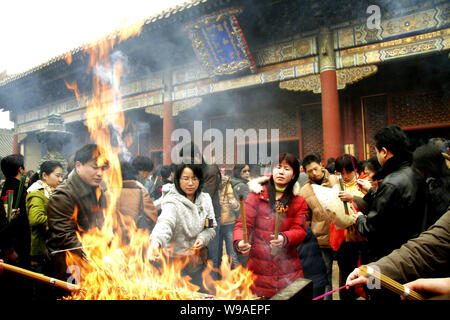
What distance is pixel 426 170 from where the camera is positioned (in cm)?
214

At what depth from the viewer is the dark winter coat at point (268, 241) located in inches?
79.5

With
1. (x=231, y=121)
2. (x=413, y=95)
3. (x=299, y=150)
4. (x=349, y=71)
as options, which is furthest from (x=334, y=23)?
(x=231, y=121)

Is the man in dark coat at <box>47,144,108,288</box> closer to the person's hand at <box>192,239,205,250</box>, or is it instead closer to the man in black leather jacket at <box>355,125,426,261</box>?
the person's hand at <box>192,239,205,250</box>

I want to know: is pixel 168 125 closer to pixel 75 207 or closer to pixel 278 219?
pixel 75 207

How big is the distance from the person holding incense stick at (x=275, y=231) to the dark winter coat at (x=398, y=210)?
21.5 inches

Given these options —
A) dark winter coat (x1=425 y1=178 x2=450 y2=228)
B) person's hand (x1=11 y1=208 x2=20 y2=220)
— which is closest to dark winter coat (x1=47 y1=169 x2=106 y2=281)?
person's hand (x1=11 y1=208 x2=20 y2=220)

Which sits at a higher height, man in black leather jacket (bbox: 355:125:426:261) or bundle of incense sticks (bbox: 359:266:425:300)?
man in black leather jacket (bbox: 355:125:426:261)

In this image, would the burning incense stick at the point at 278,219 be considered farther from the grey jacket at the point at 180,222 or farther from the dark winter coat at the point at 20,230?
the dark winter coat at the point at 20,230

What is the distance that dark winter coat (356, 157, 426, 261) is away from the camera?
1788mm

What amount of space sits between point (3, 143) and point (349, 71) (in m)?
29.7

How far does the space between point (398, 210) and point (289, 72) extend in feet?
16.7

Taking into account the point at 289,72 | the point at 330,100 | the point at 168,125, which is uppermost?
the point at 289,72

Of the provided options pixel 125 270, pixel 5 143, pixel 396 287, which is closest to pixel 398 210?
pixel 396 287

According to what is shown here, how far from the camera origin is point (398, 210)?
1.80 m
